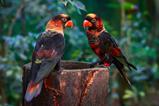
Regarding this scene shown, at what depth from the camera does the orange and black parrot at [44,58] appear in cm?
382

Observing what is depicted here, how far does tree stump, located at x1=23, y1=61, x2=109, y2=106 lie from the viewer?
3.92 metres

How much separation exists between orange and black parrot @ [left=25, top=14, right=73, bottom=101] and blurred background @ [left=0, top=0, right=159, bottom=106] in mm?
940

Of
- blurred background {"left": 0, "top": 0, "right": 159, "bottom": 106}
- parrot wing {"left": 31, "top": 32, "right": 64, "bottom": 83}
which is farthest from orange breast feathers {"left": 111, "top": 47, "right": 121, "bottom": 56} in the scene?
blurred background {"left": 0, "top": 0, "right": 159, "bottom": 106}

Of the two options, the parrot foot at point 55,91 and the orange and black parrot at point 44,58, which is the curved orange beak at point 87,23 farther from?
the parrot foot at point 55,91

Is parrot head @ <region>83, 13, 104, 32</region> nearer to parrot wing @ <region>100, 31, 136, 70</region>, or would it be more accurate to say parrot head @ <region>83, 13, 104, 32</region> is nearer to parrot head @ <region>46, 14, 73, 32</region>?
parrot wing @ <region>100, 31, 136, 70</region>

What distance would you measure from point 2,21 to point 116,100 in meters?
2.24

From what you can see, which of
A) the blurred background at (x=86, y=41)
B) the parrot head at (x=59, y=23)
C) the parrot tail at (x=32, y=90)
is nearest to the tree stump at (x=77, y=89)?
the parrot tail at (x=32, y=90)

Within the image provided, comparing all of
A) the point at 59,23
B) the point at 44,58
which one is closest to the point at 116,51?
the point at 59,23

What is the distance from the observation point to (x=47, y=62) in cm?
393

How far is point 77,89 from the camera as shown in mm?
3975

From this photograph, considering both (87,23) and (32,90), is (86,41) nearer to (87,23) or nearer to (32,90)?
(87,23)

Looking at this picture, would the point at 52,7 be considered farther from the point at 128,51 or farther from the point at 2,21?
the point at 128,51

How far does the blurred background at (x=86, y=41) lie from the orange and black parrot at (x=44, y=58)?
94cm

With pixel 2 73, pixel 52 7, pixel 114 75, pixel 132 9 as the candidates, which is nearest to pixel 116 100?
pixel 114 75
